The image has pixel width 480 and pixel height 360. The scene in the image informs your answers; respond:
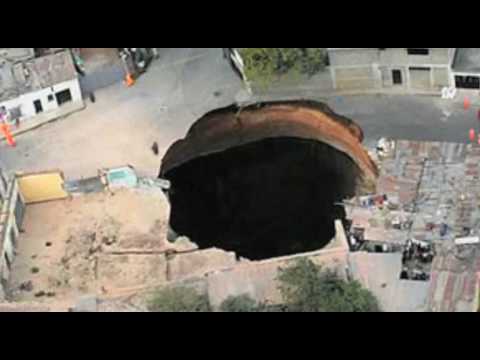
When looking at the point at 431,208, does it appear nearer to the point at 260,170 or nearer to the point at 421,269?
the point at 421,269

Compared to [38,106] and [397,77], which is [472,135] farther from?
[38,106]

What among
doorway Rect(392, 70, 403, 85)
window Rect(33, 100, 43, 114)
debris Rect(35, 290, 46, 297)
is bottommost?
debris Rect(35, 290, 46, 297)

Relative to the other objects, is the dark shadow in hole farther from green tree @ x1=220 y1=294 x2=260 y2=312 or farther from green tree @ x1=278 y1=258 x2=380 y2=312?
green tree @ x1=220 y1=294 x2=260 y2=312

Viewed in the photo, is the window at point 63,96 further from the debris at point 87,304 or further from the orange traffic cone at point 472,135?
the orange traffic cone at point 472,135

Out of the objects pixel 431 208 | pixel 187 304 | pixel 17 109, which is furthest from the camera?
pixel 17 109

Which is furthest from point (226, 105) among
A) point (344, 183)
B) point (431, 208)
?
point (431, 208)

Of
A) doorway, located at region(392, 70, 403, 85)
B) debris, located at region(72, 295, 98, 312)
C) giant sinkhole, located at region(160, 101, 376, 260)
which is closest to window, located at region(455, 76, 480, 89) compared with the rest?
doorway, located at region(392, 70, 403, 85)

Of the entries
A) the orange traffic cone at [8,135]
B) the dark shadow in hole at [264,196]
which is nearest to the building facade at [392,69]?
the dark shadow in hole at [264,196]
